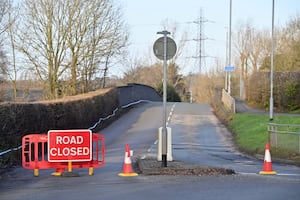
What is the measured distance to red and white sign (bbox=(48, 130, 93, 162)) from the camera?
45.1 feet

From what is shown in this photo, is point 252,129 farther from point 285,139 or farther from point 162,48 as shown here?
point 162,48

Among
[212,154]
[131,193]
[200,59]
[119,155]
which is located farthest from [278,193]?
[200,59]

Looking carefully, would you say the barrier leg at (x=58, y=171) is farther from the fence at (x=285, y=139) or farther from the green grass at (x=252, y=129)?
the fence at (x=285, y=139)

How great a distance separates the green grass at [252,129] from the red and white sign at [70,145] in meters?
10.1

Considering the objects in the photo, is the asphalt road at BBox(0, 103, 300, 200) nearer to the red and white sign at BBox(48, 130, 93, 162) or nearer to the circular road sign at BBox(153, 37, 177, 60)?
the red and white sign at BBox(48, 130, 93, 162)

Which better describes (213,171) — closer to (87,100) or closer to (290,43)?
(87,100)

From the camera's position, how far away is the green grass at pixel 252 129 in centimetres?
2481

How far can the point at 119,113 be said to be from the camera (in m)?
39.5

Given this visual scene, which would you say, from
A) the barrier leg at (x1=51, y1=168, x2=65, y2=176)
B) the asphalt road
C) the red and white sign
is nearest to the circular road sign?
the red and white sign

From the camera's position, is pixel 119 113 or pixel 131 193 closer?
pixel 131 193

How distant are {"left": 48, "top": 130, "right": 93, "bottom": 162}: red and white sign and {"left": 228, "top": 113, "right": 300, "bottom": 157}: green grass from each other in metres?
10.1

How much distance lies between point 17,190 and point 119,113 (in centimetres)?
2790

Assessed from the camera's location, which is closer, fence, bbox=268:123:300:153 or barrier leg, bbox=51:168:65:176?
barrier leg, bbox=51:168:65:176

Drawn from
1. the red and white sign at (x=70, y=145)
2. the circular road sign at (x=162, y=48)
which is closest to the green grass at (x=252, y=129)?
the circular road sign at (x=162, y=48)
